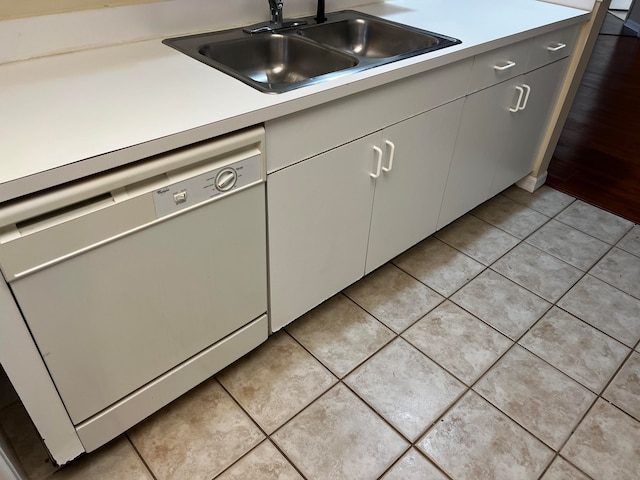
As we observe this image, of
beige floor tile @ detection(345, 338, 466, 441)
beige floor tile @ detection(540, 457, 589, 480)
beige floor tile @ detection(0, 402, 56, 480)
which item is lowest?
beige floor tile @ detection(0, 402, 56, 480)

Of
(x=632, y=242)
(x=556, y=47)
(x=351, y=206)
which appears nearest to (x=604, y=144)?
(x=632, y=242)

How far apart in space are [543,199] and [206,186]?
6.81ft

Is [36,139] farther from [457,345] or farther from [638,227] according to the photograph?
[638,227]

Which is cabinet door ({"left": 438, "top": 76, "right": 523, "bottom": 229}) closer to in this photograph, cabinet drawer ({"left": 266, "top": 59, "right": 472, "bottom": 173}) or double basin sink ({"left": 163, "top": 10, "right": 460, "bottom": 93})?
cabinet drawer ({"left": 266, "top": 59, "right": 472, "bottom": 173})

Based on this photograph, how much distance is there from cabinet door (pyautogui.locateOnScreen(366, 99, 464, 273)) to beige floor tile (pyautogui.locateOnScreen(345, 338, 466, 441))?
37cm

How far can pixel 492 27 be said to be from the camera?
1847 millimetres

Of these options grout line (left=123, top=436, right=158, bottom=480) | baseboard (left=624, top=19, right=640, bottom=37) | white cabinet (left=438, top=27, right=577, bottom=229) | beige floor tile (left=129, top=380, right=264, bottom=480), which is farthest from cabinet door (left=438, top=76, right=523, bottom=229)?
baseboard (left=624, top=19, right=640, bottom=37)

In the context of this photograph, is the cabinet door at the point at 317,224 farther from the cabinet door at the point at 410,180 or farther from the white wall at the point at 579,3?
the white wall at the point at 579,3

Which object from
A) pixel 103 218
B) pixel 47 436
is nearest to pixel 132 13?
pixel 103 218

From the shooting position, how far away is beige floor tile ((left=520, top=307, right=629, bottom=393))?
1.71 m

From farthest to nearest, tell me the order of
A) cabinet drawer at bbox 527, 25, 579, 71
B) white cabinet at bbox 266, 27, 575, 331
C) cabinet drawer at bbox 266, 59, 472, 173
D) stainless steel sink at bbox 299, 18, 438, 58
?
cabinet drawer at bbox 527, 25, 579, 71
stainless steel sink at bbox 299, 18, 438, 58
white cabinet at bbox 266, 27, 575, 331
cabinet drawer at bbox 266, 59, 472, 173

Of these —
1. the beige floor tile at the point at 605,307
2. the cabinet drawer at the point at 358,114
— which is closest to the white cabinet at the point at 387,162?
the cabinet drawer at the point at 358,114

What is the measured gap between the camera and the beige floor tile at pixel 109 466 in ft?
4.42

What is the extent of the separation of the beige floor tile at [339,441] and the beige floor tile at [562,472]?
0.41 meters
